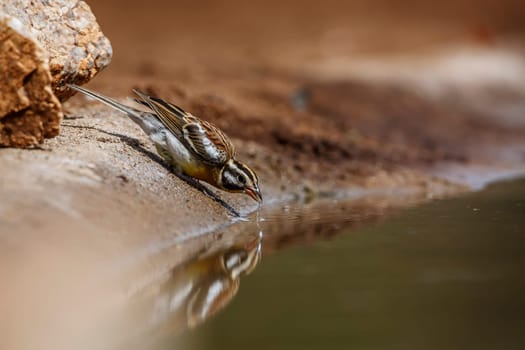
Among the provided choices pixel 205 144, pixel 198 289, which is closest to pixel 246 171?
pixel 205 144

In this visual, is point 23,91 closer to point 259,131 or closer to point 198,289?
point 198,289

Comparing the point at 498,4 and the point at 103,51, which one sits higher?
the point at 103,51


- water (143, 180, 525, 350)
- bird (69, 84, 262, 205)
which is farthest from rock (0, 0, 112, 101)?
water (143, 180, 525, 350)

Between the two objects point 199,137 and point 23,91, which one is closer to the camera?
point 23,91

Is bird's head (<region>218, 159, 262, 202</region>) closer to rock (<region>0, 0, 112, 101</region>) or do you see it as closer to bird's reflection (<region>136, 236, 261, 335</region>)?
bird's reflection (<region>136, 236, 261, 335</region>)

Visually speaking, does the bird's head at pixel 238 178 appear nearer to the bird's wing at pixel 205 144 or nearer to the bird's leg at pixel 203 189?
the bird's wing at pixel 205 144

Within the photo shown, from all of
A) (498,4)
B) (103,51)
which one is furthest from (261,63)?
(103,51)

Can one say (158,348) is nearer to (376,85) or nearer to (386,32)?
(376,85)
